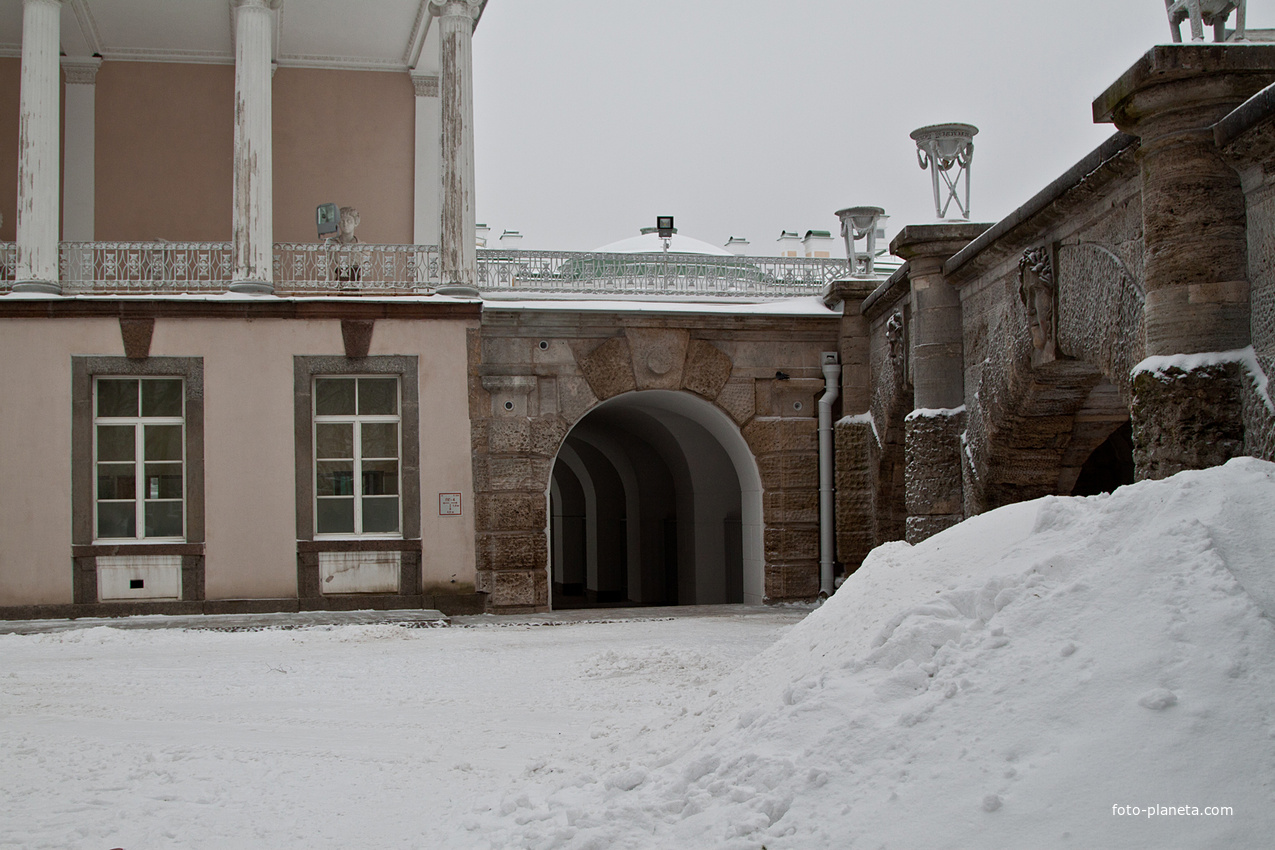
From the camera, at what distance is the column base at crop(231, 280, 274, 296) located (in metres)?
12.9

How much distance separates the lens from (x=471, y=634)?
10.7m

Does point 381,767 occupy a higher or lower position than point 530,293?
lower

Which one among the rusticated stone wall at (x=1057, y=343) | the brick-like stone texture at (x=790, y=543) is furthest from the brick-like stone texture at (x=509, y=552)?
the rusticated stone wall at (x=1057, y=343)

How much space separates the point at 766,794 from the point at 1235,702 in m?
1.33

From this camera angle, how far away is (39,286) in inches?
500

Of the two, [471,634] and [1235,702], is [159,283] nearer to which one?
[471,634]

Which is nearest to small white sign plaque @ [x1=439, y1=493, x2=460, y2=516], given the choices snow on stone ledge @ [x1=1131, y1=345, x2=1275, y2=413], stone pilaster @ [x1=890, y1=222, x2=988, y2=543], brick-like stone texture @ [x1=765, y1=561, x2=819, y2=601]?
brick-like stone texture @ [x1=765, y1=561, x2=819, y2=601]

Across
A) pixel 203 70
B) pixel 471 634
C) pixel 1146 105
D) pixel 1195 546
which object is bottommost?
pixel 471 634

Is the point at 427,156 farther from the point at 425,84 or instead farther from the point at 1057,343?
the point at 1057,343

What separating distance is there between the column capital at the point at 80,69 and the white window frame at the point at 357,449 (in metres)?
5.76

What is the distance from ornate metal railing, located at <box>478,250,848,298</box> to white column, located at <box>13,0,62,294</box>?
15.5ft

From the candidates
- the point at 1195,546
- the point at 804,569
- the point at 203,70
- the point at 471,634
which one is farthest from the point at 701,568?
the point at 1195,546

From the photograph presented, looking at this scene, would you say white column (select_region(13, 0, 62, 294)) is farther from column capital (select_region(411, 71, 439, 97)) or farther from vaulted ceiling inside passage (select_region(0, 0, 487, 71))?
column capital (select_region(411, 71, 439, 97))

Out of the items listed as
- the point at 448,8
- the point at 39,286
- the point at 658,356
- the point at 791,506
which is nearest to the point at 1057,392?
the point at 791,506
